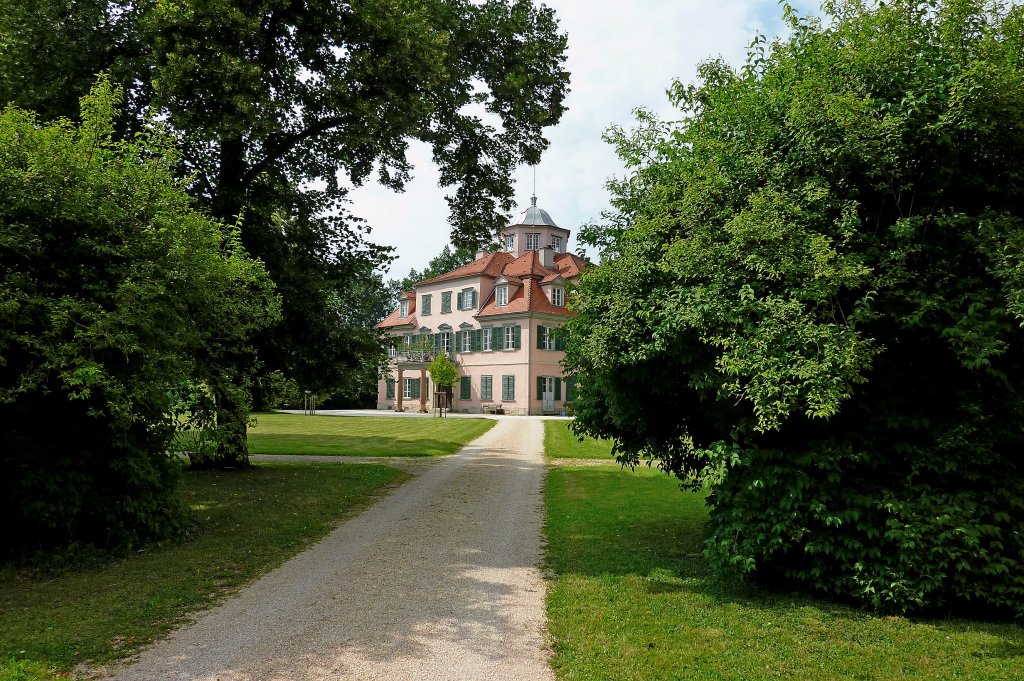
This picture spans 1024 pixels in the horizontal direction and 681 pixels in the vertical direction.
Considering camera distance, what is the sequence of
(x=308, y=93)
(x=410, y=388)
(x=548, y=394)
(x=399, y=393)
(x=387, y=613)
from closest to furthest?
1. (x=387, y=613)
2. (x=308, y=93)
3. (x=548, y=394)
4. (x=410, y=388)
5. (x=399, y=393)

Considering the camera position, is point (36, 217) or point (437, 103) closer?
point (36, 217)

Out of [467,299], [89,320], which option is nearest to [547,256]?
[467,299]

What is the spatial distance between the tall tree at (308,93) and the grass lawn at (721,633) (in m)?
7.12

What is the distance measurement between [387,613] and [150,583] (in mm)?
2532

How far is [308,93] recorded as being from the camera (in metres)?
13.3

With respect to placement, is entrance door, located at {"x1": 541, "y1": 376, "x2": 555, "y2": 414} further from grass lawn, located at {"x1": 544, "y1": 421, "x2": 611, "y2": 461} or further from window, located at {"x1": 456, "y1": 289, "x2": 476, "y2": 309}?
grass lawn, located at {"x1": 544, "y1": 421, "x2": 611, "y2": 461}

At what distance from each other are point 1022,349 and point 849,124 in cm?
223

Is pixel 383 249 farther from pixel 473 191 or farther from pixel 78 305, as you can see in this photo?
pixel 78 305

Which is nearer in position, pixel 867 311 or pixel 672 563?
pixel 867 311

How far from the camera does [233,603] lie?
5.79m

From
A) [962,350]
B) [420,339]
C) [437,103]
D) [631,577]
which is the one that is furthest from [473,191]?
[420,339]

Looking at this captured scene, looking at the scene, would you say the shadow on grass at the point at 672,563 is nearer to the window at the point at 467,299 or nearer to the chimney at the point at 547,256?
the window at the point at 467,299

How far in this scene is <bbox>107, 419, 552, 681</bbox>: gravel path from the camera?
14.4 ft

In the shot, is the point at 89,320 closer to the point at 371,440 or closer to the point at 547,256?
the point at 371,440
